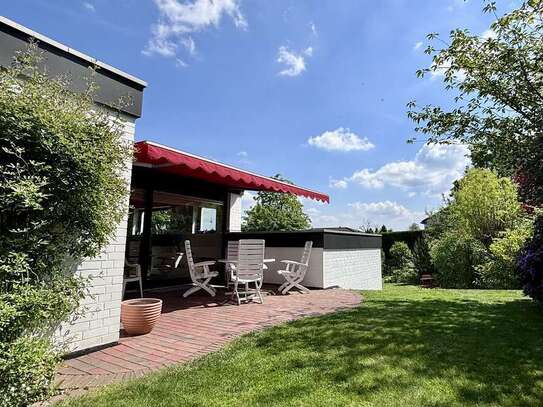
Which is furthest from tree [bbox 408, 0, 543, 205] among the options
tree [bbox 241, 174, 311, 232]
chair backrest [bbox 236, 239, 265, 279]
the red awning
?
tree [bbox 241, 174, 311, 232]

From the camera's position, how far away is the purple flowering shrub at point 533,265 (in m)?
6.86

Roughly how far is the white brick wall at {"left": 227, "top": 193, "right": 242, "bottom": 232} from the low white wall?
1582mm

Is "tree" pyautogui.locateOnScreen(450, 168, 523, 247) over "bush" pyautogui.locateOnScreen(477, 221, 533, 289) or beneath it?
over

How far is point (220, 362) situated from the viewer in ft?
13.9

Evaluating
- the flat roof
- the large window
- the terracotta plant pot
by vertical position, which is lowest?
the terracotta plant pot

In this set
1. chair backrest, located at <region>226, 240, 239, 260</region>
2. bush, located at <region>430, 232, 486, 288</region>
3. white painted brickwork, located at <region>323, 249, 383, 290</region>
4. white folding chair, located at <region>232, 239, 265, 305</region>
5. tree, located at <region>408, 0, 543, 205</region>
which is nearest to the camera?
tree, located at <region>408, 0, 543, 205</region>

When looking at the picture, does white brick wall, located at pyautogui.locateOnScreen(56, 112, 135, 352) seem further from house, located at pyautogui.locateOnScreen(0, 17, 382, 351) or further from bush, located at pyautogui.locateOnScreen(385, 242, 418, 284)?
bush, located at pyautogui.locateOnScreen(385, 242, 418, 284)

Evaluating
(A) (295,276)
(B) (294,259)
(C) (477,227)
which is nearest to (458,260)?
(C) (477,227)

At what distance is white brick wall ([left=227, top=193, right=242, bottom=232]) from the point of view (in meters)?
12.2

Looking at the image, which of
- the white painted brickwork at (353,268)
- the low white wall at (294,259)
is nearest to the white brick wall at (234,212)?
the low white wall at (294,259)

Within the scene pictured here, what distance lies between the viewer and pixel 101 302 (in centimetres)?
486

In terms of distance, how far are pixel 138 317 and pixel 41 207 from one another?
2.95 meters

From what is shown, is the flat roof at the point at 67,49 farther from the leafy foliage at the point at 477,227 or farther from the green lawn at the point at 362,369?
the leafy foliage at the point at 477,227

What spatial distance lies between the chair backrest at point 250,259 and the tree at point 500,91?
211 inches
